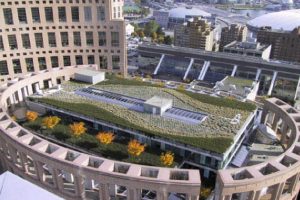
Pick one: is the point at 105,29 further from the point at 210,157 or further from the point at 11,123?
the point at 210,157

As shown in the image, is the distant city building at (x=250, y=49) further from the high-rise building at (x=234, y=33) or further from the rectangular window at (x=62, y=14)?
the rectangular window at (x=62, y=14)

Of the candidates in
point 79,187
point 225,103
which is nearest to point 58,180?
point 79,187

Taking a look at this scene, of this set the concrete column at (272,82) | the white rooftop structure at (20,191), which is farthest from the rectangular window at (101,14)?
the concrete column at (272,82)

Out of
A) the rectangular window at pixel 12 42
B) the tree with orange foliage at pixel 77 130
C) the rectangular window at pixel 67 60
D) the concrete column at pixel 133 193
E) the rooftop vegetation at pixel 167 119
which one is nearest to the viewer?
the concrete column at pixel 133 193

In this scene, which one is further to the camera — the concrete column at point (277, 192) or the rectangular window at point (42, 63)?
the rectangular window at point (42, 63)

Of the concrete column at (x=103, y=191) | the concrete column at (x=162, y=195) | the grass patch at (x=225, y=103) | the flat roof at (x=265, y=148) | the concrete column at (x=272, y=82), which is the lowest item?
the concrete column at (x=272, y=82)

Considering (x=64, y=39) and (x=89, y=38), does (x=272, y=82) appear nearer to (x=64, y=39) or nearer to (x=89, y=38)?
(x=89, y=38)

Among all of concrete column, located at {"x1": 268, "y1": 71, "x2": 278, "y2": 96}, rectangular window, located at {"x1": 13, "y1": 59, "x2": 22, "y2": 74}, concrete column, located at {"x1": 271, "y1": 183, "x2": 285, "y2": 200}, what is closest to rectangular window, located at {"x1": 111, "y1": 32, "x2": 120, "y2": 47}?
rectangular window, located at {"x1": 13, "y1": 59, "x2": 22, "y2": 74}
